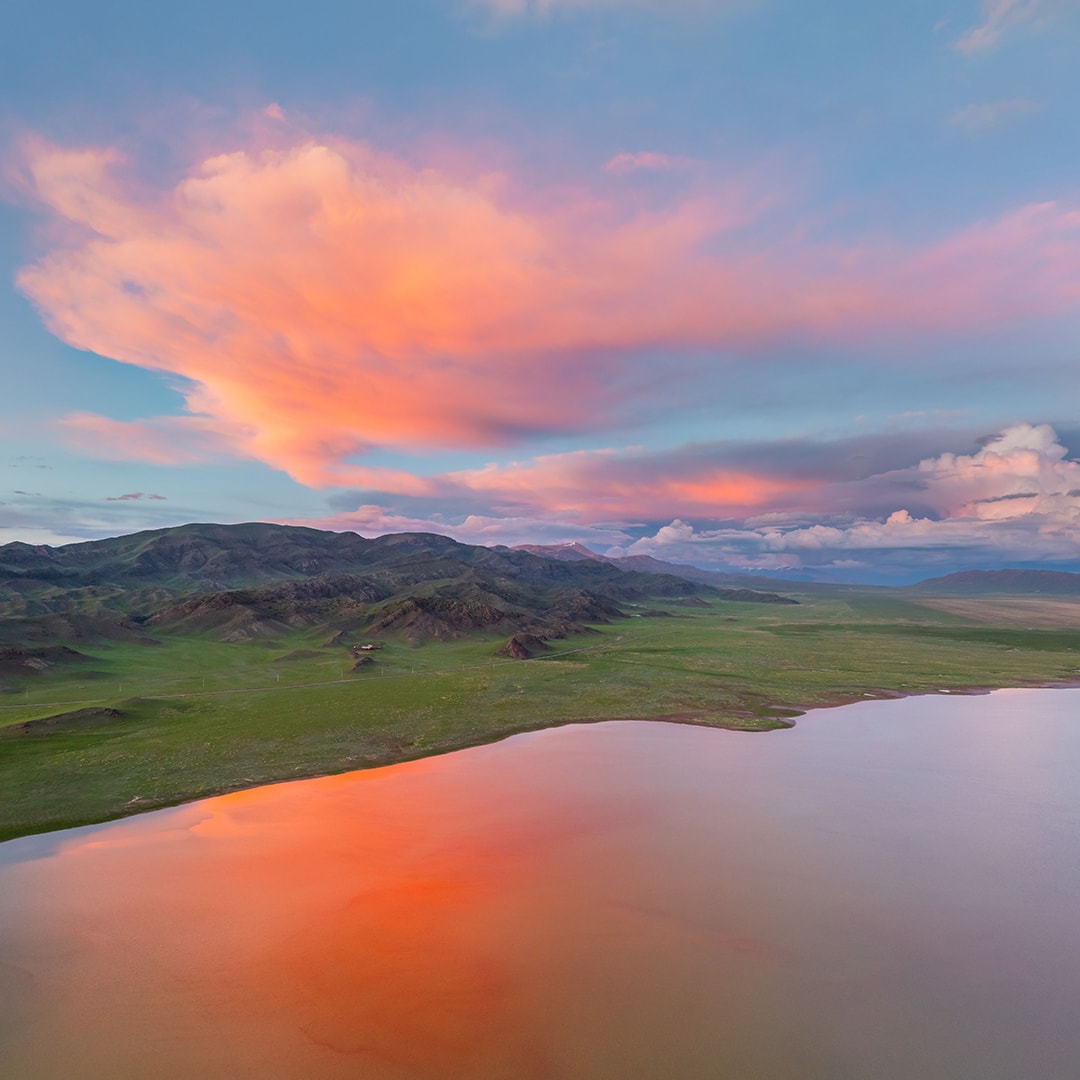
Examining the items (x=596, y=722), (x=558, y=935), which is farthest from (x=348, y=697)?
(x=558, y=935)

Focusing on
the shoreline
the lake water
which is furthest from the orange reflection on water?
the shoreline

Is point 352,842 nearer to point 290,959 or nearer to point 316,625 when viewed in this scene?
point 290,959

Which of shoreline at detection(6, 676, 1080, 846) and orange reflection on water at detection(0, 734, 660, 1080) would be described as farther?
shoreline at detection(6, 676, 1080, 846)

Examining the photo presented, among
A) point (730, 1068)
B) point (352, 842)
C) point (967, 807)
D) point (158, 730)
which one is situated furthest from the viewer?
point (158, 730)

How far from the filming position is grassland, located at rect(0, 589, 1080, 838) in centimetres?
4731

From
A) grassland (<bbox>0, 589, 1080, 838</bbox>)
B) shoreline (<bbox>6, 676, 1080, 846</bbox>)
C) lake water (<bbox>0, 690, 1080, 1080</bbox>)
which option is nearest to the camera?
lake water (<bbox>0, 690, 1080, 1080</bbox>)

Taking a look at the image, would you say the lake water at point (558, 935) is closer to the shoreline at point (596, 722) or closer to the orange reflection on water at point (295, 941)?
the orange reflection on water at point (295, 941)

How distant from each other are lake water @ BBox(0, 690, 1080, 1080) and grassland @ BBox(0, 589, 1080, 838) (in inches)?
375

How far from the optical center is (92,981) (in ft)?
70.0

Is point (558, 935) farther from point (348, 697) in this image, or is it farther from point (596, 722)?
point (348, 697)

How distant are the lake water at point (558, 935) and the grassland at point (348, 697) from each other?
31.3 feet

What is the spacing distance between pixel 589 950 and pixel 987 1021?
12926 millimetres

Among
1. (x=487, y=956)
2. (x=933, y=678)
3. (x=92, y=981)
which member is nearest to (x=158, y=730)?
(x=92, y=981)

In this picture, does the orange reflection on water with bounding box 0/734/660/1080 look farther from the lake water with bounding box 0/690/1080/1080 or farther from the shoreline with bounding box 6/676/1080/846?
the shoreline with bounding box 6/676/1080/846
